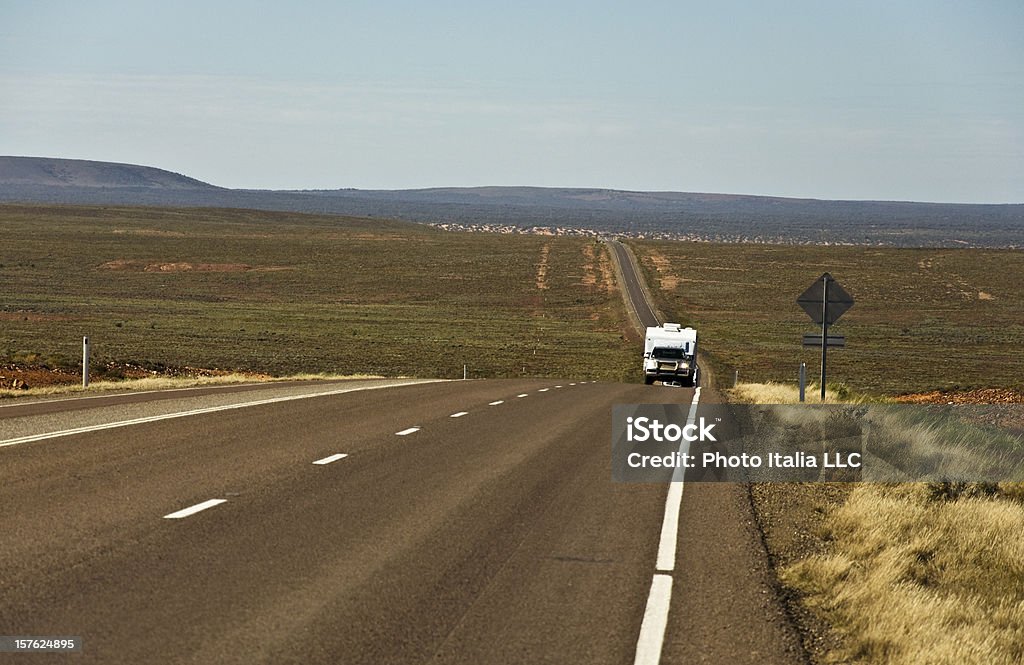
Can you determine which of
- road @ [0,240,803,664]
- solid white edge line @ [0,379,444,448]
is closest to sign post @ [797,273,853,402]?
road @ [0,240,803,664]

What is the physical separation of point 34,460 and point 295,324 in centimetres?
6949

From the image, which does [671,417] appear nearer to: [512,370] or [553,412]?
[553,412]

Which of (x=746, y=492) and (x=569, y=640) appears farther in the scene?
(x=746, y=492)

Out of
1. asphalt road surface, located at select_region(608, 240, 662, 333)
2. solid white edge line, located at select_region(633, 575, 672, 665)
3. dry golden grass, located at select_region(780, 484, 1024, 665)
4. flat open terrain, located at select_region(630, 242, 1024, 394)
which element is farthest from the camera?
asphalt road surface, located at select_region(608, 240, 662, 333)

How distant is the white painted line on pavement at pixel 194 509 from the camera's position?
953cm

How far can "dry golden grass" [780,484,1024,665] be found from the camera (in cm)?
694

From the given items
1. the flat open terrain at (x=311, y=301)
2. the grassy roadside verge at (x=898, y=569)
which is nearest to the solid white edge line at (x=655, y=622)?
the grassy roadside verge at (x=898, y=569)

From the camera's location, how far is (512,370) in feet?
193

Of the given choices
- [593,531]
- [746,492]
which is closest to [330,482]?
[593,531]

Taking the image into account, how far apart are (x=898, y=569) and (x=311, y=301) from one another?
9489cm

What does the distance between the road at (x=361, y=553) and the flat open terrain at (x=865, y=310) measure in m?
40.6
